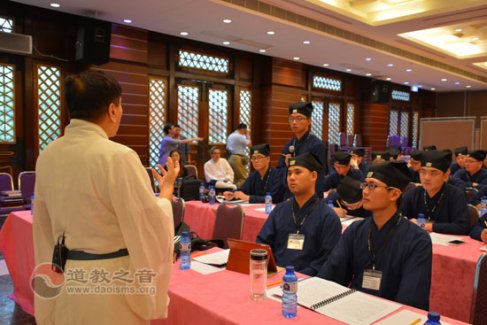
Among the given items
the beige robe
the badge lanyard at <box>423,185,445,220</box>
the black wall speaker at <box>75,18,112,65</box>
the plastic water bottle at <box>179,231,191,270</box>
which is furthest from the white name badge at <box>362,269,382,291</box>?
the black wall speaker at <box>75,18,112,65</box>

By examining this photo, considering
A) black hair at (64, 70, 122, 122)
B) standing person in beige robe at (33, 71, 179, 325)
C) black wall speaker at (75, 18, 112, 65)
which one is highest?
black wall speaker at (75, 18, 112, 65)

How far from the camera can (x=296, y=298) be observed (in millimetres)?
1493

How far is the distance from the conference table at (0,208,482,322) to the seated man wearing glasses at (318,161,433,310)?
1.83ft

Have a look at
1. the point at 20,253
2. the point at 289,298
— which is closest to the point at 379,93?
the point at 20,253

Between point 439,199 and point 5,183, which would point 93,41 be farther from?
point 439,199

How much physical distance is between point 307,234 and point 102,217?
1.35m

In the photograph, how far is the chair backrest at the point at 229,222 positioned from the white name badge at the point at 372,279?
4.30 feet

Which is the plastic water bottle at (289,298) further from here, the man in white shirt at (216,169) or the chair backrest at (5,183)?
the chair backrest at (5,183)

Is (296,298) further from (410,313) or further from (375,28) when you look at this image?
(375,28)

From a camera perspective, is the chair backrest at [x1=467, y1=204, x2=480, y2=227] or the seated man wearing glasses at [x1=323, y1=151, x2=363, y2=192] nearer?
the chair backrest at [x1=467, y1=204, x2=480, y2=227]

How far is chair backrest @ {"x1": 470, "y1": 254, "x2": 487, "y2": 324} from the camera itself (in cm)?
168

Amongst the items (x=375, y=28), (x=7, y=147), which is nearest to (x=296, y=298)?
(x=7, y=147)

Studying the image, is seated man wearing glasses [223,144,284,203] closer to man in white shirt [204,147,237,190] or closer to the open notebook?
man in white shirt [204,147,237,190]

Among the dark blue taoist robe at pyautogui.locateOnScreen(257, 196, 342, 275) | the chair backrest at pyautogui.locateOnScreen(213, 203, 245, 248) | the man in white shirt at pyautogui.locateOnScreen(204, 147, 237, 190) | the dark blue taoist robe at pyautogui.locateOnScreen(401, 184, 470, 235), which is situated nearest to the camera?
the dark blue taoist robe at pyautogui.locateOnScreen(257, 196, 342, 275)
